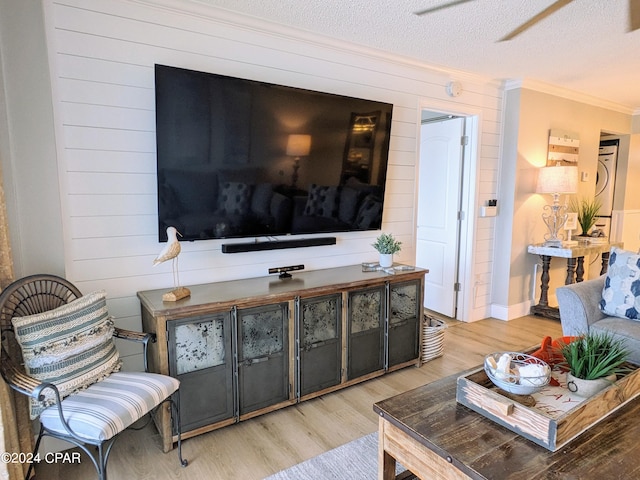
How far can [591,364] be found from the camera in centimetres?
157

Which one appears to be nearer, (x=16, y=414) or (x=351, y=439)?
(x=16, y=414)

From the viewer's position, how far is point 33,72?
6.38ft

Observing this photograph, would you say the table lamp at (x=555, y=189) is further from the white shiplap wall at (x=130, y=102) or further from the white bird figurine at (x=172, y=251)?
the white bird figurine at (x=172, y=251)

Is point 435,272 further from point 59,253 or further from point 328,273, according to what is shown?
point 59,253

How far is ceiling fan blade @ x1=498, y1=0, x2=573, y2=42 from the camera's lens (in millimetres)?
2270

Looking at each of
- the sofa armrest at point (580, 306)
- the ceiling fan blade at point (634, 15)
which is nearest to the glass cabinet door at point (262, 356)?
the sofa armrest at point (580, 306)

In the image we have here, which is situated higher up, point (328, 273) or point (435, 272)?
point (328, 273)

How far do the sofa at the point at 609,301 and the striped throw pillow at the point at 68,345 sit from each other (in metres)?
2.98

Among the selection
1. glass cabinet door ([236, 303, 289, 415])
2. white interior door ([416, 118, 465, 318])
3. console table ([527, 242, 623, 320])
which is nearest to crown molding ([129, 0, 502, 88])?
white interior door ([416, 118, 465, 318])

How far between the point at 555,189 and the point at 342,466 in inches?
134

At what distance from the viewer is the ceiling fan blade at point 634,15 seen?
2.28 m

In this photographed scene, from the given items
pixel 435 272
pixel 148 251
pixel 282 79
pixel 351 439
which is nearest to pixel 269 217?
pixel 148 251

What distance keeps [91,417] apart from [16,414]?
513 millimetres

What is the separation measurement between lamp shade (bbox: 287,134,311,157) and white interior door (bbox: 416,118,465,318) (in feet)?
5.71
